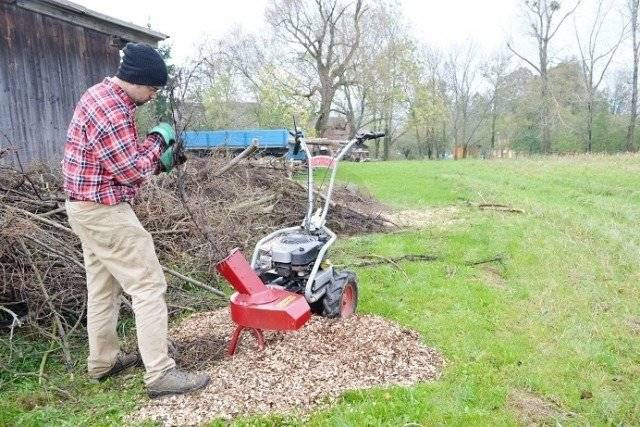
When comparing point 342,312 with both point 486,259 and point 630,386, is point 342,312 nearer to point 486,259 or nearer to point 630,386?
point 630,386

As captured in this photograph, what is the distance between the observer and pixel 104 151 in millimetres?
3021

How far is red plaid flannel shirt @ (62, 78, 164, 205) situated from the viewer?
303cm

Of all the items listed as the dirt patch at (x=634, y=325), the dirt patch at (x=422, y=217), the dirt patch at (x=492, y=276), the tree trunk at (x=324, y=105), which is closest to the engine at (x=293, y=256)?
the dirt patch at (x=492, y=276)

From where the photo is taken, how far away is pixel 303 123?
3306 cm

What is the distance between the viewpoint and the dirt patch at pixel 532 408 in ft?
10.5

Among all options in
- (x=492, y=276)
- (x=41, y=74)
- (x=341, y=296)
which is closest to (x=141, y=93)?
(x=341, y=296)

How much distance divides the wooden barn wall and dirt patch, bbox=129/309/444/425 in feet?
15.8

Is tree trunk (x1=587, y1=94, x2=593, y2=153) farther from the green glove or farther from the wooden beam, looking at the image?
the green glove

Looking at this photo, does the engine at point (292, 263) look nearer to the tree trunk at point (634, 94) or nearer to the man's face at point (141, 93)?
the man's face at point (141, 93)

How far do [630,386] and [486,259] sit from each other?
319 centimetres

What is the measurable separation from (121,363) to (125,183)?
Result: 1284mm

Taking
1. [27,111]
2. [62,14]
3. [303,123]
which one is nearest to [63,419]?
[27,111]

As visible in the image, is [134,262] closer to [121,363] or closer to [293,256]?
[121,363]

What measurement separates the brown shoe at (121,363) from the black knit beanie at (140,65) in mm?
1802
